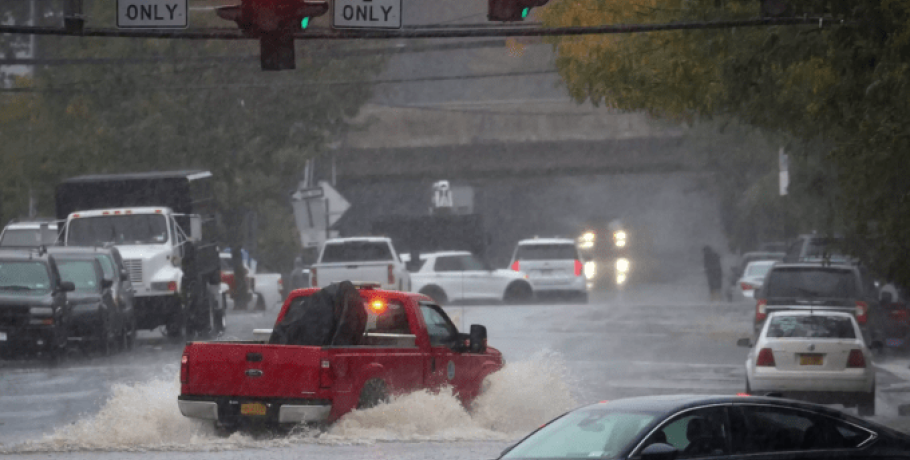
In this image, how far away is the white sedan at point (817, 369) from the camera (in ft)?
59.1

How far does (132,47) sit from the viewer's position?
4338cm

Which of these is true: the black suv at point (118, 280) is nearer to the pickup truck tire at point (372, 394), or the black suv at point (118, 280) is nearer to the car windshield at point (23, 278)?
the car windshield at point (23, 278)

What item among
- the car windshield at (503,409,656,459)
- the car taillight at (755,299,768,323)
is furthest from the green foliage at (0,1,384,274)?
the car windshield at (503,409,656,459)

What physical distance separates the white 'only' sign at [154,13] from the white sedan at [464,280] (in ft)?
79.7

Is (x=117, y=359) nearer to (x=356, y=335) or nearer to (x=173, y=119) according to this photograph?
(x=356, y=335)

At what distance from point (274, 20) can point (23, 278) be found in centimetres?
1216

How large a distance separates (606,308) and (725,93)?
759 inches

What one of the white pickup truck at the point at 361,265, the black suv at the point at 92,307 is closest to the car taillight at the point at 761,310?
the white pickup truck at the point at 361,265

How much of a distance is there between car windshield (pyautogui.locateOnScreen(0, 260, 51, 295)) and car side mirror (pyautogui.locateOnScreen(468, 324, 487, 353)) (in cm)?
1230

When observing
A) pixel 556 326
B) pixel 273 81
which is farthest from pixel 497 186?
pixel 556 326

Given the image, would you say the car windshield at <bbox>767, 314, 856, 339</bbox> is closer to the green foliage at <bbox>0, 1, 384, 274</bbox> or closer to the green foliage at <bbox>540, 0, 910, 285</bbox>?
the green foliage at <bbox>540, 0, 910, 285</bbox>

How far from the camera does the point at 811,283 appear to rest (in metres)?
25.0

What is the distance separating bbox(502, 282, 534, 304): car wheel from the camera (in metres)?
41.6

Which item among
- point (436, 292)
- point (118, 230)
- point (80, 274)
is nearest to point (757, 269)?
point (436, 292)
